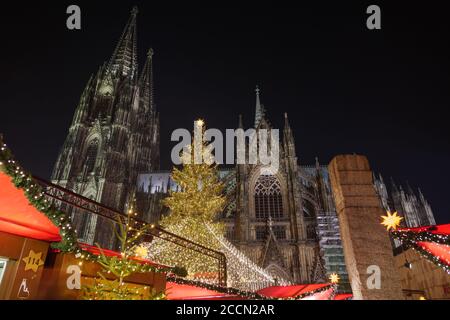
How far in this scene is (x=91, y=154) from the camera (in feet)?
106

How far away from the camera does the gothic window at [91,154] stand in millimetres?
31369

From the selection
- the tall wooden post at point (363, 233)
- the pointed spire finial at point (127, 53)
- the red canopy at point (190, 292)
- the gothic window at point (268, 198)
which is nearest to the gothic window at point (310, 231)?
the gothic window at point (268, 198)

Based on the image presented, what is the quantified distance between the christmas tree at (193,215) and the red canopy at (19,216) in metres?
6.22

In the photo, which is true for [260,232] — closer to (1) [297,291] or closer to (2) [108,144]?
(1) [297,291]

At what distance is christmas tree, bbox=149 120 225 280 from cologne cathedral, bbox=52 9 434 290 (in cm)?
523

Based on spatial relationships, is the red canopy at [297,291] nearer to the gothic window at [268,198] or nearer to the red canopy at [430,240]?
the red canopy at [430,240]

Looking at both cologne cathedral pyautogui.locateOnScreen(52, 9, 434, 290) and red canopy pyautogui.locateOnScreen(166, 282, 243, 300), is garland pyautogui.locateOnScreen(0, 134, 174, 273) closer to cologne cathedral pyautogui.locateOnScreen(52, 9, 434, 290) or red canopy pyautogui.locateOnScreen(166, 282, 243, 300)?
red canopy pyautogui.locateOnScreen(166, 282, 243, 300)

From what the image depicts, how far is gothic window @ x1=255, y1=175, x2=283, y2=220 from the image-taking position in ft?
85.1

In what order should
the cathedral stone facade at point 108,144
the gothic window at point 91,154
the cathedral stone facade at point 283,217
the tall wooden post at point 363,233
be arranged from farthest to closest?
the gothic window at point 91,154 → the cathedral stone facade at point 108,144 → the cathedral stone facade at point 283,217 → the tall wooden post at point 363,233

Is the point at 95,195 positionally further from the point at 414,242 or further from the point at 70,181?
the point at 414,242

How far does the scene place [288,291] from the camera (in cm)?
800

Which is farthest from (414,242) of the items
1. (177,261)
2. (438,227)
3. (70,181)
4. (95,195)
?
(70,181)

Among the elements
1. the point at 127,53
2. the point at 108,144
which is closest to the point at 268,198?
the point at 108,144

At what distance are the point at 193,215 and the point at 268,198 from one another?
14.8 metres
